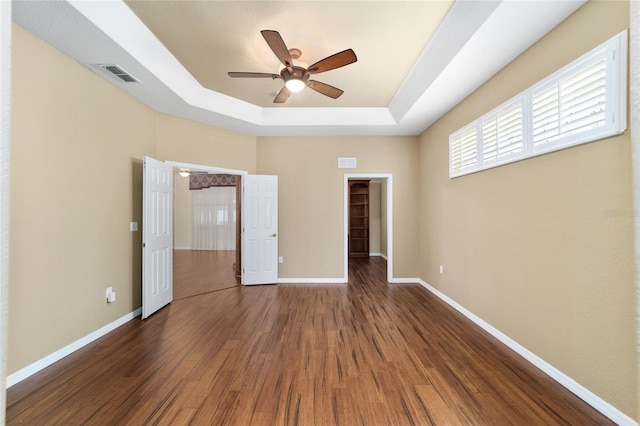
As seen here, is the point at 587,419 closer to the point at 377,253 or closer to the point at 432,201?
the point at 432,201

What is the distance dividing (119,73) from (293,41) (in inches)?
74.1

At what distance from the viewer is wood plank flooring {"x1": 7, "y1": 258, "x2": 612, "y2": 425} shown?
1.62m

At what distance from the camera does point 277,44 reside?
6.94ft

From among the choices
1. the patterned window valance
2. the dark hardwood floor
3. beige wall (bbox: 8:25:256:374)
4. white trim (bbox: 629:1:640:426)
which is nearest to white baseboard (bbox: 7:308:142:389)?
beige wall (bbox: 8:25:256:374)

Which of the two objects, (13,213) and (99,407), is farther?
(13,213)

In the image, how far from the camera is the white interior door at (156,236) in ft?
10.1

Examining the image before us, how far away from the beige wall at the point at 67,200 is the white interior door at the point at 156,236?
0.69 ft

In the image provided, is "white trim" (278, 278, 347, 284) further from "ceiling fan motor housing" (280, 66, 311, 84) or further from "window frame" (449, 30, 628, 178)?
"ceiling fan motor housing" (280, 66, 311, 84)

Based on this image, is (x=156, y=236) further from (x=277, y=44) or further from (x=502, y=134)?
(x=502, y=134)

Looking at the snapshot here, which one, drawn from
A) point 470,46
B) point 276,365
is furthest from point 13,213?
point 470,46

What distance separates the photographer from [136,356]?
2.29m

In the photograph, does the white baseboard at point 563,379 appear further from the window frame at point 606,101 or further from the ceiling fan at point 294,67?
the ceiling fan at point 294,67

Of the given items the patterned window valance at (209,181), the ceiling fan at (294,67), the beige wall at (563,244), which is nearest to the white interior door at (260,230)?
the ceiling fan at (294,67)

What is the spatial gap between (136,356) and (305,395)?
1.69 m
